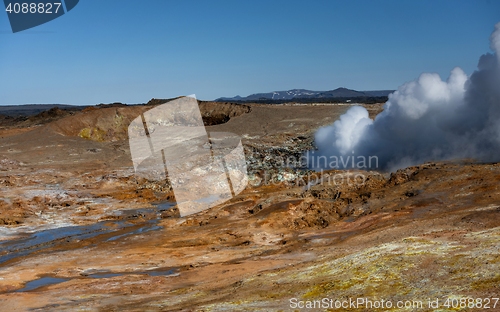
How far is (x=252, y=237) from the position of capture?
747 inches

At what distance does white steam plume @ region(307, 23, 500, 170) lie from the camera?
1033 inches

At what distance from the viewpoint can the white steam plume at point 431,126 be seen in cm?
2623

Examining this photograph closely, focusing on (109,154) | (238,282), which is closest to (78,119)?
(109,154)

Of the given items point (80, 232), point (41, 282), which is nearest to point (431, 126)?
point (80, 232)

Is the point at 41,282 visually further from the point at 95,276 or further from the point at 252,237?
the point at 252,237

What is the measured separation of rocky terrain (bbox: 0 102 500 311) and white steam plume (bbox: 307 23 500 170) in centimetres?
185

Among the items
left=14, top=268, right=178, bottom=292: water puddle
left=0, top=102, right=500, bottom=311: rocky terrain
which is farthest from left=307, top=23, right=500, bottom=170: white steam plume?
left=14, top=268, right=178, bottom=292: water puddle

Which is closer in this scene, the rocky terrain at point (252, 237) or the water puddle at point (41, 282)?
the rocky terrain at point (252, 237)

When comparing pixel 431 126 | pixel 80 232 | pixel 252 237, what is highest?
pixel 431 126

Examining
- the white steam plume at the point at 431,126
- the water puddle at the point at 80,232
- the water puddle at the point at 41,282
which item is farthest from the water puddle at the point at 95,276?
the white steam plume at the point at 431,126

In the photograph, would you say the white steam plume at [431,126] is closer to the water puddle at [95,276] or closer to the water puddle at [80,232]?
the water puddle at [80,232]

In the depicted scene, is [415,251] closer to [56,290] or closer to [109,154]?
[56,290]

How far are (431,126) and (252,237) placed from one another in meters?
14.7

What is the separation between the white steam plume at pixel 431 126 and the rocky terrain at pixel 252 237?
1846mm
